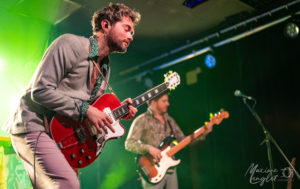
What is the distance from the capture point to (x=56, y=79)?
187 cm

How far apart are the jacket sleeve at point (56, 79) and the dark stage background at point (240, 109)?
14.7ft

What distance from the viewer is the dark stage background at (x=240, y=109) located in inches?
202

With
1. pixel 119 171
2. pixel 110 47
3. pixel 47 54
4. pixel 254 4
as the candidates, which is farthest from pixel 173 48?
pixel 47 54

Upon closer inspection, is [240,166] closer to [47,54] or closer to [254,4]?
[254,4]

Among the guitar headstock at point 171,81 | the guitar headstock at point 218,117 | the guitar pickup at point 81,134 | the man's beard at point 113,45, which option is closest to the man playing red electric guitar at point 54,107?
the guitar pickup at point 81,134

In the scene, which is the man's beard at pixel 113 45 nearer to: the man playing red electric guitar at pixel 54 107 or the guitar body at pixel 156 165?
the man playing red electric guitar at pixel 54 107

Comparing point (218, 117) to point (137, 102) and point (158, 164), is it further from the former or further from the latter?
point (137, 102)

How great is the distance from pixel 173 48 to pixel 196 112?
1.92 metres

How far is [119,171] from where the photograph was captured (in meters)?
8.08

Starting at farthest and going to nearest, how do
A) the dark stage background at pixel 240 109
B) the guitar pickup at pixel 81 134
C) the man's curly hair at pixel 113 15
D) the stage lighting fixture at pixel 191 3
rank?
the stage lighting fixture at pixel 191 3 < the dark stage background at pixel 240 109 < the man's curly hair at pixel 113 15 < the guitar pickup at pixel 81 134

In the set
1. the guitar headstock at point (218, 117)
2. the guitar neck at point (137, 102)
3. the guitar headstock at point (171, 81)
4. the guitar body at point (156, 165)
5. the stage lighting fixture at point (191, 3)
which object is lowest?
the guitar body at point (156, 165)

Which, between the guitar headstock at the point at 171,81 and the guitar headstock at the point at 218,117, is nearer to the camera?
the guitar headstock at the point at 171,81

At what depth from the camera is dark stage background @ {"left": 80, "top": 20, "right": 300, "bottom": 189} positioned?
16.8 ft

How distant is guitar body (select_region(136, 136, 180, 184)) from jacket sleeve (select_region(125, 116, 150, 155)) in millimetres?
186
